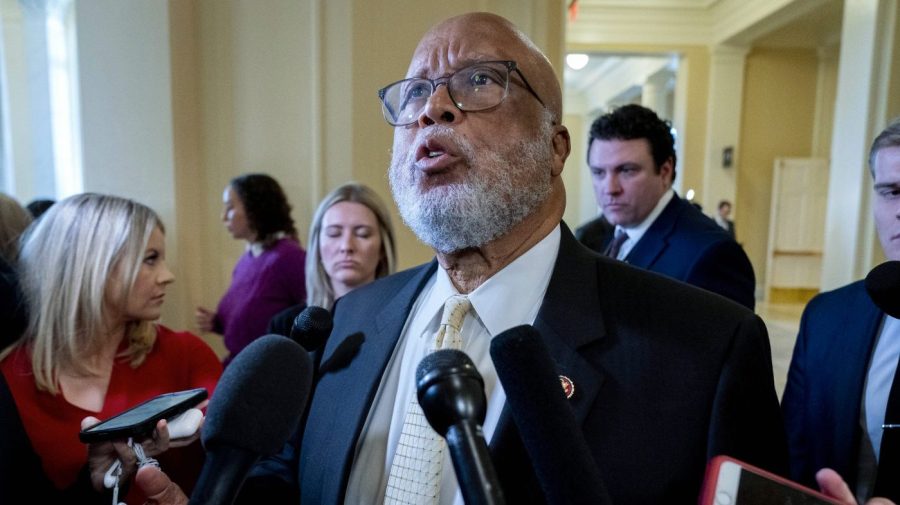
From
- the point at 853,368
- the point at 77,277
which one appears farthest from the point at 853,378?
the point at 77,277

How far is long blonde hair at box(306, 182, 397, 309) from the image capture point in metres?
2.25

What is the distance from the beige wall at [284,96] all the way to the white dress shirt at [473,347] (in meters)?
1.97

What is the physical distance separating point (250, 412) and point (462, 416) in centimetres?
21

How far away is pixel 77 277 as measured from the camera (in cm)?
151

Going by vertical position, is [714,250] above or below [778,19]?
below

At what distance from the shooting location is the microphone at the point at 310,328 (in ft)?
2.88

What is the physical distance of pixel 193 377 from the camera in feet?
5.29

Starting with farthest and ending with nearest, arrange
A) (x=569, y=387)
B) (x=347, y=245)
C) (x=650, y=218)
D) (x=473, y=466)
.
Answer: (x=650, y=218)
(x=347, y=245)
(x=569, y=387)
(x=473, y=466)

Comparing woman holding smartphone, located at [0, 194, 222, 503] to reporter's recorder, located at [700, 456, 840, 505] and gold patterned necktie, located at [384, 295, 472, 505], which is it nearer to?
gold patterned necktie, located at [384, 295, 472, 505]

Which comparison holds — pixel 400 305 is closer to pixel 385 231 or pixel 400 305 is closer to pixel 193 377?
pixel 193 377

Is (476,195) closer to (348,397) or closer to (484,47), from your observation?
(484,47)

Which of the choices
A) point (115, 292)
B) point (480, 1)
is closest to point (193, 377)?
point (115, 292)

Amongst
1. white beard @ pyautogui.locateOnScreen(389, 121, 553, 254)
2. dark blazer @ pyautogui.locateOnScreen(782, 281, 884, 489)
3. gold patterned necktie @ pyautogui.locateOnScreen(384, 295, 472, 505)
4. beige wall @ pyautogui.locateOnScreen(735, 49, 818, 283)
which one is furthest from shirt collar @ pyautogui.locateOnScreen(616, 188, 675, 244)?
beige wall @ pyautogui.locateOnScreen(735, 49, 818, 283)

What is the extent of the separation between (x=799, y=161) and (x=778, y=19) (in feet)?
7.82
